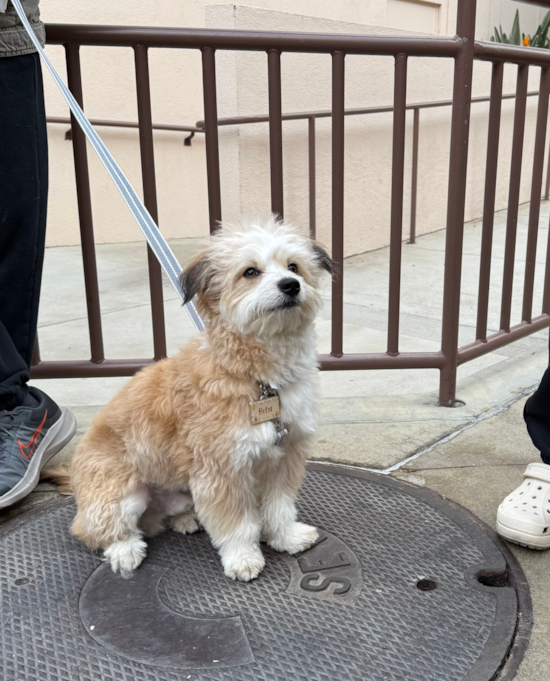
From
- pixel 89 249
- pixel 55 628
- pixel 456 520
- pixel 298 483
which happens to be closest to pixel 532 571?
pixel 456 520

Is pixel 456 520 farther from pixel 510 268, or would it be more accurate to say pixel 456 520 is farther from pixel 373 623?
pixel 510 268

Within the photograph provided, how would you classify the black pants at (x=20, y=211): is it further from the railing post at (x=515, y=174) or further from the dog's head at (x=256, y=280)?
the railing post at (x=515, y=174)

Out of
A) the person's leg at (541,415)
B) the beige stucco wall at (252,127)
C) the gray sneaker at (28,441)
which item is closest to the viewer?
the person's leg at (541,415)

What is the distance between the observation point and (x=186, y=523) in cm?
220

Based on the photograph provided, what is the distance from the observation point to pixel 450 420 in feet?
9.86

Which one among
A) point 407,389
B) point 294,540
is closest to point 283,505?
Result: point 294,540

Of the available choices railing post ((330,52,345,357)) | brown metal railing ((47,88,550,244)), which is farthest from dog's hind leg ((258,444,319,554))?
brown metal railing ((47,88,550,244))

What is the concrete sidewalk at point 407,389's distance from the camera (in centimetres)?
247

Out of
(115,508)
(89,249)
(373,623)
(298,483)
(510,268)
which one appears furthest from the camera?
(510,268)

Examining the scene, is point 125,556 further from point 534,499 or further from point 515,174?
point 515,174

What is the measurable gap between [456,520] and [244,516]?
760 mm

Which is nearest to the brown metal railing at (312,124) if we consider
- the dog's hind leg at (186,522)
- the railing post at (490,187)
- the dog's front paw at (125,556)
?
the railing post at (490,187)

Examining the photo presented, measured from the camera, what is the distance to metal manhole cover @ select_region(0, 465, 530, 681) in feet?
5.39

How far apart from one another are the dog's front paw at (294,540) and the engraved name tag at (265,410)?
1.44 ft
